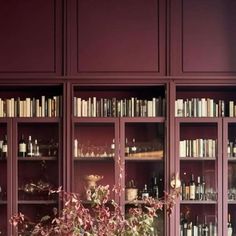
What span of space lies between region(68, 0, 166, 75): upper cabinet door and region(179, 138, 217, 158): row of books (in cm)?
64

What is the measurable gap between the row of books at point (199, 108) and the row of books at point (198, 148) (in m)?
0.22

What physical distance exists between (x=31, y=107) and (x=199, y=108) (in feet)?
4.71

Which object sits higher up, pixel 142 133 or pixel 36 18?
pixel 36 18

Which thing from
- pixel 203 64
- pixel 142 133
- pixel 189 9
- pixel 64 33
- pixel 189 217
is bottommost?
pixel 189 217

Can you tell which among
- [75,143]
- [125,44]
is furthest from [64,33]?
[75,143]

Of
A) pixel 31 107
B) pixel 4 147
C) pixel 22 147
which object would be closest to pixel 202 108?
pixel 31 107

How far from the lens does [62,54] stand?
3.37m

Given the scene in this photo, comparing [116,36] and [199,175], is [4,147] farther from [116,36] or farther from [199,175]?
[199,175]

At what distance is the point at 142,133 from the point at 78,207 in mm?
2057

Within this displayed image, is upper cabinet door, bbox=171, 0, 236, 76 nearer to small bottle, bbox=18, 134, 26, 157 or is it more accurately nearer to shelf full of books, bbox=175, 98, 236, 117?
shelf full of books, bbox=175, 98, 236, 117

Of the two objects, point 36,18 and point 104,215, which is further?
point 36,18

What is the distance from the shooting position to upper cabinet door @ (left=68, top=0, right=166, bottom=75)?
3363 mm

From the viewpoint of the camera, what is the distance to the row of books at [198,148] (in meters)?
3.42

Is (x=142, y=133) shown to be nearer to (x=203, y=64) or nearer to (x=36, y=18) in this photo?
(x=203, y=64)
